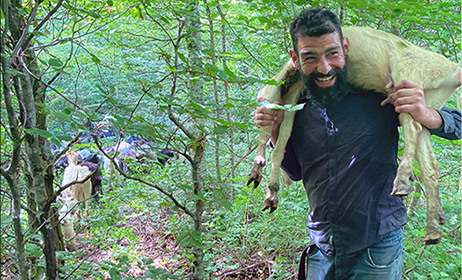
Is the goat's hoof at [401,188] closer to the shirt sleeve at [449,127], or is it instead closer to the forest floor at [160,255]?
the shirt sleeve at [449,127]

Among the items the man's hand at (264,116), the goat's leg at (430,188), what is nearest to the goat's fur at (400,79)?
the goat's leg at (430,188)

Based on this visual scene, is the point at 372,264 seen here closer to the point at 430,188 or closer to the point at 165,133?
the point at 430,188

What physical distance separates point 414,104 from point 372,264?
0.81m

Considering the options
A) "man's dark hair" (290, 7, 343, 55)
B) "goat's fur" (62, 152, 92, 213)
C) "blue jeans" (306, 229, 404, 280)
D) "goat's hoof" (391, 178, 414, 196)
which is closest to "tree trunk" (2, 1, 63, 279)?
"man's dark hair" (290, 7, 343, 55)

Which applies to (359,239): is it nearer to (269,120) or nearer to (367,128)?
(367,128)

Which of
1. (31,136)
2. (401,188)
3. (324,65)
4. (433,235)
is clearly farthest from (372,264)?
(31,136)

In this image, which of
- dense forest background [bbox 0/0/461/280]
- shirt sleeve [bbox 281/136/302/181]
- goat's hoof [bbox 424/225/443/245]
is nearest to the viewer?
goat's hoof [bbox 424/225/443/245]

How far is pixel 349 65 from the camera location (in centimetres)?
190

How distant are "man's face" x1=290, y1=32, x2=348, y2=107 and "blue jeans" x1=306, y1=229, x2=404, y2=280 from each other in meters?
0.80

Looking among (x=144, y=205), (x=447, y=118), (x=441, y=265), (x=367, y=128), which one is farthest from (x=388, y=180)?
(x=144, y=205)

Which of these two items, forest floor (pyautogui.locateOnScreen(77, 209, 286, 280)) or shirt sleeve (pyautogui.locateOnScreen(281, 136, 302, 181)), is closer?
shirt sleeve (pyautogui.locateOnScreen(281, 136, 302, 181))

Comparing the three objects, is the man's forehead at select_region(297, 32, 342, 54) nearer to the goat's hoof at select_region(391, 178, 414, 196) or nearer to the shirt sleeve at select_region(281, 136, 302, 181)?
the shirt sleeve at select_region(281, 136, 302, 181)

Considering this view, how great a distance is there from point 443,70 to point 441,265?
6.36 feet

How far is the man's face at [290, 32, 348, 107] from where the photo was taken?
1688 mm
